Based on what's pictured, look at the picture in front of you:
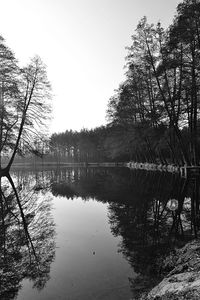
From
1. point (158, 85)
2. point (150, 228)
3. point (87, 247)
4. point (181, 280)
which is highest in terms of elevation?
point (158, 85)

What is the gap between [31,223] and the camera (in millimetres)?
9031

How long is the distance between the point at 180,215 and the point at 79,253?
4.73 m

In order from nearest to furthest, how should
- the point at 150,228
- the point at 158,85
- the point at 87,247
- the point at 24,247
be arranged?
the point at 24,247 < the point at 87,247 < the point at 150,228 < the point at 158,85

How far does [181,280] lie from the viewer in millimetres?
3650

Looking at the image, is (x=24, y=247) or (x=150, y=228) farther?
(x=150, y=228)

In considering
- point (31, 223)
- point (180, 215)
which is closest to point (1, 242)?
point (31, 223)

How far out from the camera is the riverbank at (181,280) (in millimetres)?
3145

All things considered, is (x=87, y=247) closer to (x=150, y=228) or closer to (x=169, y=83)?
(x=150, y=228)

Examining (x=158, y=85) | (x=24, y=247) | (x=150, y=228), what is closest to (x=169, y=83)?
(x=158, y=85)

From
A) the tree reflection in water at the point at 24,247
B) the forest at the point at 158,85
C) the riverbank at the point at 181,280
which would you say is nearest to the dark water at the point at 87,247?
the tree reflection in water at the point at 24,247

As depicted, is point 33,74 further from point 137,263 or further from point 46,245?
point 137,263

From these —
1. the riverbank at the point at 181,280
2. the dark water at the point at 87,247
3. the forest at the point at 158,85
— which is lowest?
the dark water at the point at 87,247

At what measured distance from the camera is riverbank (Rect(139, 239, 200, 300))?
3145 mm

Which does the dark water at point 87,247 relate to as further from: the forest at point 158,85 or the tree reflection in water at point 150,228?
the forest at point 158,85
